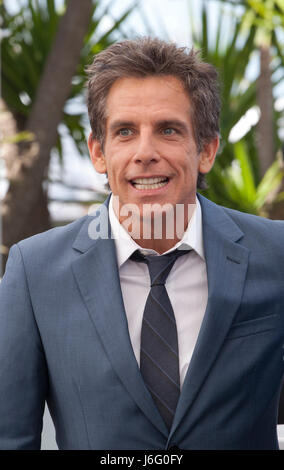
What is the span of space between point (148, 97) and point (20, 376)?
740mm

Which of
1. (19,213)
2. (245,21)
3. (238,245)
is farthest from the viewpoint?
(245,21)

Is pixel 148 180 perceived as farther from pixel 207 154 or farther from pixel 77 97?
pixel 77 97

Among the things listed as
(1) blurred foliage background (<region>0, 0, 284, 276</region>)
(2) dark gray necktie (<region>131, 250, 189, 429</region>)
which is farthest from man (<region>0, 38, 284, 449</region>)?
(1) blurred foliage background (<region>0, 0, 284, 276</region>)

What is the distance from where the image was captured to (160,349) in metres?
1.52

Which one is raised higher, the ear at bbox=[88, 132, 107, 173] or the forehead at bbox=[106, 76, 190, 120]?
the forehead at bbox=[106, 76, 190, 120]

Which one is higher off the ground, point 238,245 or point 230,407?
point 238,245

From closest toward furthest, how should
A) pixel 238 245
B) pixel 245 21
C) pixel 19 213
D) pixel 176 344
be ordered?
pixel 176 344 < pixel 238 245 < pixel 19 213 < pixel 245 21

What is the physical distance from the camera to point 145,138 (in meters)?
1.53

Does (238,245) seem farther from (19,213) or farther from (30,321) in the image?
(19,213)

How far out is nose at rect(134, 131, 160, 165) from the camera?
1521 mm

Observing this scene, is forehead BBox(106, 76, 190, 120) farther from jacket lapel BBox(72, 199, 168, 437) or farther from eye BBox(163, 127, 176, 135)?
jacket lapel BBox(72, 199, 168, 437)

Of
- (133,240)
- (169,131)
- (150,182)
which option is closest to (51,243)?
(133,240)

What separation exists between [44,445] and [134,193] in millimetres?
745
